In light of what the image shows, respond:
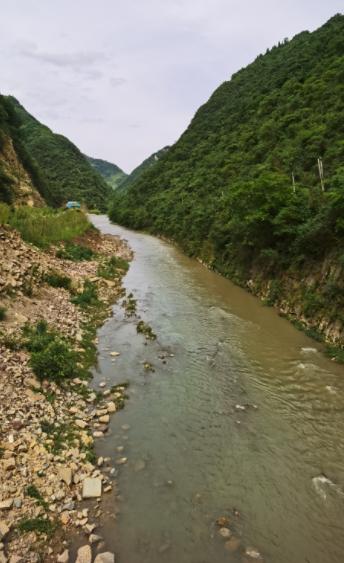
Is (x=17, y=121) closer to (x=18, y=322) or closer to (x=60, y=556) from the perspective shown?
(x=18, y=322)

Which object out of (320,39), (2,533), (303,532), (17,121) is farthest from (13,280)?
(320,39)

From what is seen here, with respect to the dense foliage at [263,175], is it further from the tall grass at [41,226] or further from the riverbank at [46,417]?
the tall grass at [41,226]

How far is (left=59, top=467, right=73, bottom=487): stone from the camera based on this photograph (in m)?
6.50

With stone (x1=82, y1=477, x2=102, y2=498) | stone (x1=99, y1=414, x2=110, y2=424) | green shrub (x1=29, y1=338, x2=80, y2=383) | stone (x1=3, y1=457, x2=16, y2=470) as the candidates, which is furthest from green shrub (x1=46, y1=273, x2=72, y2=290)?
stone (x1=82, y1=477, x2=102, y2=498)

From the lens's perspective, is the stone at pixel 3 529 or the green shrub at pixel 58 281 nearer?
the stone at pixel 3 529

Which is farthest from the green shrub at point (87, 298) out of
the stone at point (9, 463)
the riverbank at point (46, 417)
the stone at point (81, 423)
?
the stone at point (9, 463)

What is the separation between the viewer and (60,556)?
519 centimetres

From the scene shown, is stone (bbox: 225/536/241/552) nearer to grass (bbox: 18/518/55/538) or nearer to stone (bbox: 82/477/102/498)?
stone (bbox: 82/477/102/498)

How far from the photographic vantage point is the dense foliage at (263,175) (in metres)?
17.2

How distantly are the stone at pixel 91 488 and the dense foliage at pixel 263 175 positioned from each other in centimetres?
1280

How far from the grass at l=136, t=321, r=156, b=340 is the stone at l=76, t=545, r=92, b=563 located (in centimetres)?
885

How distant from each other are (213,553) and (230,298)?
15.4 meters

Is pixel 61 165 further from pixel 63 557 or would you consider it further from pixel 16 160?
pixel 63 557

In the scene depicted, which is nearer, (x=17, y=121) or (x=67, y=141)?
(x=17, y=121)
